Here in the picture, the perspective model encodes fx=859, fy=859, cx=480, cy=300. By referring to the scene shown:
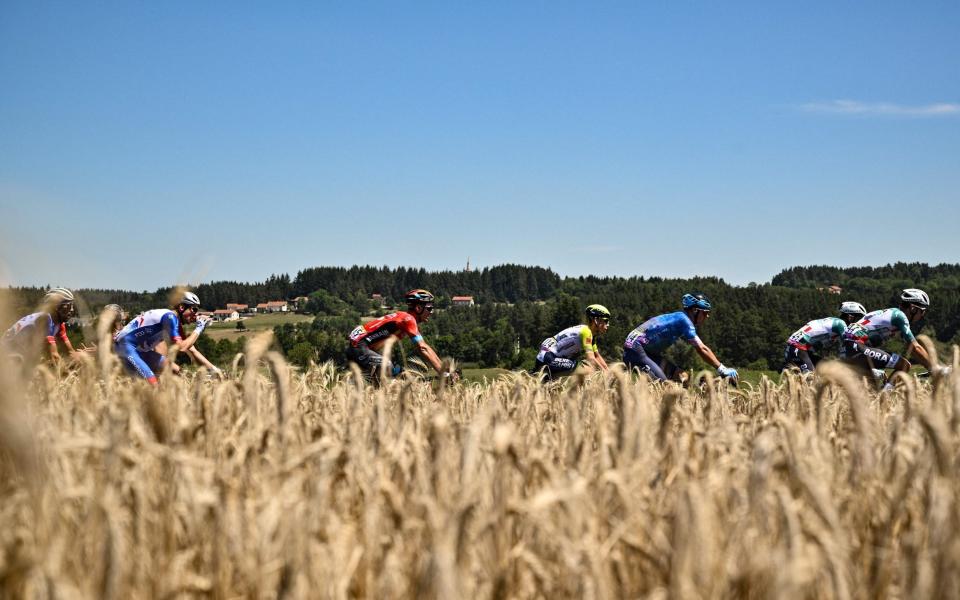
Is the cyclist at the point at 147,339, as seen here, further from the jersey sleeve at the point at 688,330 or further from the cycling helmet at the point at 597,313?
the jersey sleeve at the point at 688,330

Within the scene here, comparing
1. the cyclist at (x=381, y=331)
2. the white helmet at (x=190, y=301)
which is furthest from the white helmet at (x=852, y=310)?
the white helmet at (x=190, y=301)

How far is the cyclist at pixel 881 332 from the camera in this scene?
1120 cm

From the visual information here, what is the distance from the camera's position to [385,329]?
10.9m

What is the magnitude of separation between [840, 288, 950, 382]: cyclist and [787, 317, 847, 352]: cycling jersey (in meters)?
0.17

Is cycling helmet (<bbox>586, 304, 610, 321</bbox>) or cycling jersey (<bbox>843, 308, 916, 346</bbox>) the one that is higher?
cycling helmet (<bbox>586, 304, 610, 321</bbox>)

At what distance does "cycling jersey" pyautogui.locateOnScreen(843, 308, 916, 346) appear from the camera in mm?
11031

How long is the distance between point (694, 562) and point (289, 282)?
182837 millimetres

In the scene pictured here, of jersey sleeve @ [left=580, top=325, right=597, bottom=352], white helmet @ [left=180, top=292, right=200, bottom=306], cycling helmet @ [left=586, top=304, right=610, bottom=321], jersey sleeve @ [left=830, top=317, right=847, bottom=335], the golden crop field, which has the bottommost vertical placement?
the golden crop field

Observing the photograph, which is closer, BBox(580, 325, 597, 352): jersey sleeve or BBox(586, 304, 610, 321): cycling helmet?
BBox(580, 325, 597, 352): jersey sleeve

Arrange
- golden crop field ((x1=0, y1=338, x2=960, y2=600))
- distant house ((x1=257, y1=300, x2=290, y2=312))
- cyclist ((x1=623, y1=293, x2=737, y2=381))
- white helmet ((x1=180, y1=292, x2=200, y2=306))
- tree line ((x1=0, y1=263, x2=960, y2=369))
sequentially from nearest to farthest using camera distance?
golden crop field ((x1=0, y1=338, x2=960, y2=600))
white helmet ((x1=180, y1=292, x2=200, y2=306))
cyclist ((x1=623, y1=293, x2=737, y2=381))
tree line ((x1=0, y1=263, x2=960, y2=369))
distant house ((x1=257, y1=300, x2=290, y2=312))

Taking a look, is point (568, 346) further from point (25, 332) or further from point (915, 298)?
point (25, 332)

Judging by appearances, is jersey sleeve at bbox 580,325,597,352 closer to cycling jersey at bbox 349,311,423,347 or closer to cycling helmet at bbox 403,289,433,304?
cycling helmet at bbox 403,289,433,304

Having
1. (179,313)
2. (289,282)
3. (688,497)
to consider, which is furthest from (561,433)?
(289,282)

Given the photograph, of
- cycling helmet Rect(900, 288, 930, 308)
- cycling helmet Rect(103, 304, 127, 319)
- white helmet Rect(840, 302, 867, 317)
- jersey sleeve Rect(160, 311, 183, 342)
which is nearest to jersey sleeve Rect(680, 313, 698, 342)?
cycling helmet Rect(900, 288, 930, 308)
